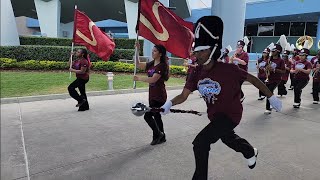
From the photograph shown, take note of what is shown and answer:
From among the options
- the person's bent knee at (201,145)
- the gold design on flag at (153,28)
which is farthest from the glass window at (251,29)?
the person's bent knee at (201,145)

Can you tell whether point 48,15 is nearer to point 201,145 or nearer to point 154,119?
point 154,119

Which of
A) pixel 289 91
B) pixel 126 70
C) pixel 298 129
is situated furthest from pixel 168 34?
pixel 126 70

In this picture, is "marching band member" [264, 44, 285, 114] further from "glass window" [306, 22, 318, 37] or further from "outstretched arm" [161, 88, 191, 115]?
"glass window" [306, 22, 318, 37]

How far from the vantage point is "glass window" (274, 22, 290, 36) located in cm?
2698

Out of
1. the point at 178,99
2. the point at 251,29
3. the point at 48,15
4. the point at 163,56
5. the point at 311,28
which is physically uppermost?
the point at 48,15

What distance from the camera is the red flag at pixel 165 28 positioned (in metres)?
4.96

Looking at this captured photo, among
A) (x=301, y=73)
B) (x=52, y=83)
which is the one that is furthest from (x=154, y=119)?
(x=52, y=83)

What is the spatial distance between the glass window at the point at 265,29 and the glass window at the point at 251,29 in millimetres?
459

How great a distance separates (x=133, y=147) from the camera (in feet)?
15.4

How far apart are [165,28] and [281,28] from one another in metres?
25.1

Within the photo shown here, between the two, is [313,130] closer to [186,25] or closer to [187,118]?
[187,118]

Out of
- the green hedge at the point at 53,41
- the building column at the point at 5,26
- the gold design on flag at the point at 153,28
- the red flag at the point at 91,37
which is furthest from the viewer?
the green hedge at the point at 53,41

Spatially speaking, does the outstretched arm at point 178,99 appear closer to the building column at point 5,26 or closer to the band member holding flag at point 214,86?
the band member holding flag at point 214,86

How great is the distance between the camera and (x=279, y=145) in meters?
4.84
